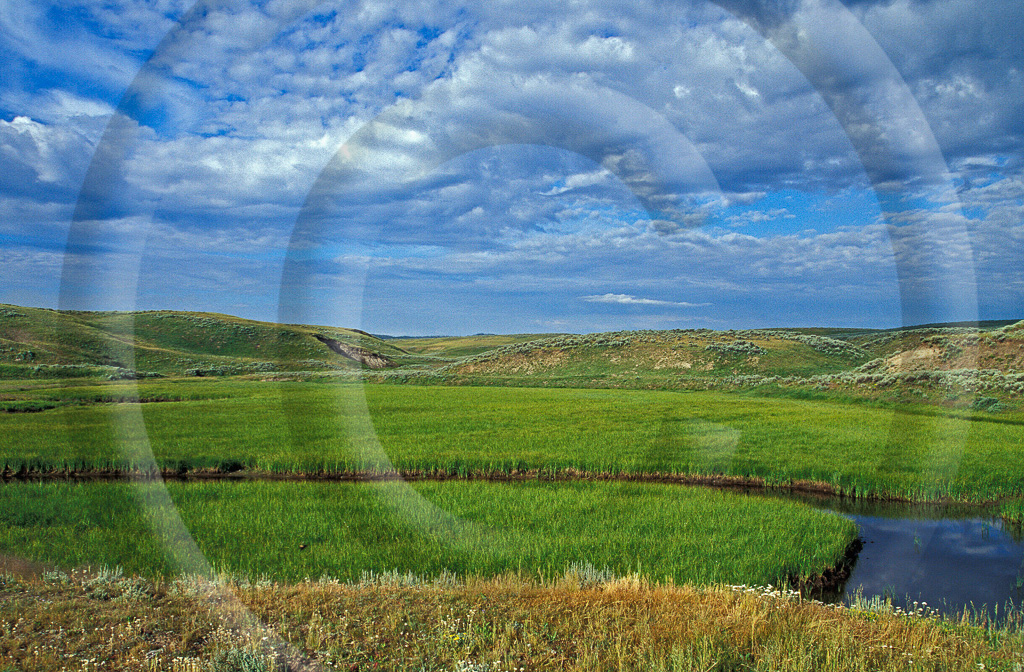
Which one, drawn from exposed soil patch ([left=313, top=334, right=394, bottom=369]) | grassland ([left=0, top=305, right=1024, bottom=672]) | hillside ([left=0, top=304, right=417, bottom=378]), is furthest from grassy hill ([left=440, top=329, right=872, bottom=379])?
hillside ([left=0, top=304, right=417, bottom=378])

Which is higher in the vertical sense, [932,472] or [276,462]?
[932,472]

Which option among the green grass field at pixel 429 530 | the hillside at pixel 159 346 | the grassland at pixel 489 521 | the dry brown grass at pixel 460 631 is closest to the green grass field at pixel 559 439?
the grassland at pixel 489 521

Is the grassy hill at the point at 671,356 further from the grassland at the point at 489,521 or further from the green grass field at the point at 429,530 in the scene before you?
the green grass field at the point at 429,530

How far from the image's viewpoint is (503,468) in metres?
21.4

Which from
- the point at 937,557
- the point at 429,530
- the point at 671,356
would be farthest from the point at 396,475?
the point at 671,356

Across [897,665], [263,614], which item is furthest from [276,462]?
[897,665]

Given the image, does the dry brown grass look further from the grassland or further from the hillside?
the hillside

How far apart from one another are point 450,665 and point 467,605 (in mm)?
1766

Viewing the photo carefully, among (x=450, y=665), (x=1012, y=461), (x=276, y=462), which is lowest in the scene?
(x=276, y=462)

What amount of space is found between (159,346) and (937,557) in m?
110

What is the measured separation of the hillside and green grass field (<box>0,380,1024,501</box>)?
127 feet

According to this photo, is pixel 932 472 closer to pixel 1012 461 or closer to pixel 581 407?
pixel 1012 461

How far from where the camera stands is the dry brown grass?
702 cm

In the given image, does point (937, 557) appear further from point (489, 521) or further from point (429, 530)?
point (429, 530)
